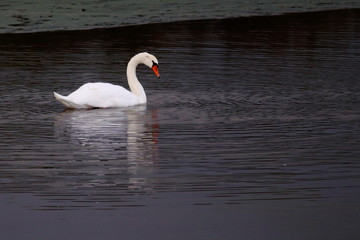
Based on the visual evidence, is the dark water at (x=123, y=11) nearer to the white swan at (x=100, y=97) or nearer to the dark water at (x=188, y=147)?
the dark water at (x=188, y=147)

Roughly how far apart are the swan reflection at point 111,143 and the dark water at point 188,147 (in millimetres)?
17

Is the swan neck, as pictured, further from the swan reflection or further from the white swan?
the swan reflection

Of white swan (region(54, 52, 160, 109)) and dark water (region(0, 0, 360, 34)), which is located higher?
dark water (region(0, 0, 360, 34))

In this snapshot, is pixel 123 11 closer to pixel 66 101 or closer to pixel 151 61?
pixel 151 61

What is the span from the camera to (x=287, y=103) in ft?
45.5

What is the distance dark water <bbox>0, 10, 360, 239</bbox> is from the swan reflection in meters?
0.02

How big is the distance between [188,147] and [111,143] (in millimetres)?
784

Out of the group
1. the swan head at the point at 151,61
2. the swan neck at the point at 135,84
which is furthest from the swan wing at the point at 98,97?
the swan head at the point at 151,61

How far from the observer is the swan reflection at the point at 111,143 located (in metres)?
9.59

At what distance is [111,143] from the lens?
36.8 ft

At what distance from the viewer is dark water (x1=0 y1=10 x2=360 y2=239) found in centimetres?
816

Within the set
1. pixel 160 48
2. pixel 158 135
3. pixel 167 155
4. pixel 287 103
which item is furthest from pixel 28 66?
pixel 167 155

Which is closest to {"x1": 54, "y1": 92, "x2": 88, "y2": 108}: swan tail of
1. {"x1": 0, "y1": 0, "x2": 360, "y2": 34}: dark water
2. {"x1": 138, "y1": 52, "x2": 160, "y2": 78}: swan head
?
{"x1": 138, "y1": 52, "x2": 160, "y2": 78}: swan head

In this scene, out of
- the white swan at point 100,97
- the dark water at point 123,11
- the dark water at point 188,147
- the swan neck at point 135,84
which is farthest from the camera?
→ the dark water at point 123,11
